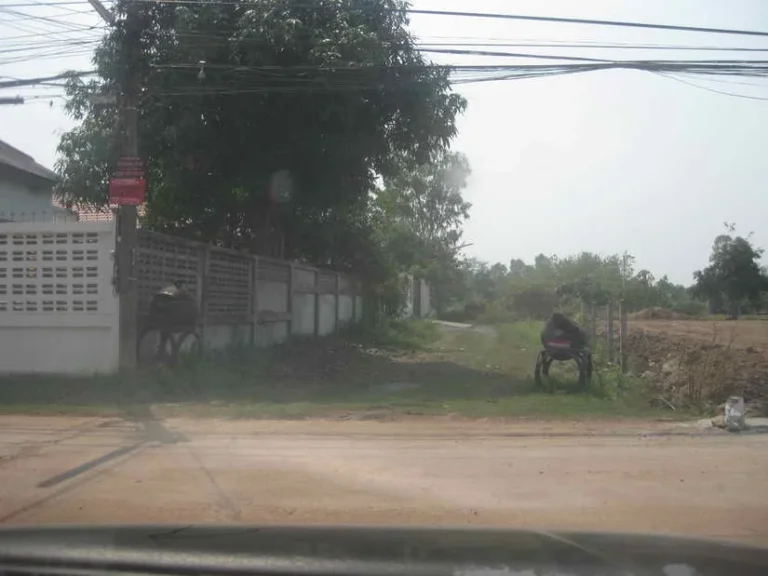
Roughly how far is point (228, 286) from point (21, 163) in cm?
1300

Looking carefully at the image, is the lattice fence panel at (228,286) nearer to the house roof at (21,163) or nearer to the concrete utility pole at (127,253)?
the concrete utility pole at (127,253)

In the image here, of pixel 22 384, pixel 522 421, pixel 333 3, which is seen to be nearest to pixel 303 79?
pixel 333 3

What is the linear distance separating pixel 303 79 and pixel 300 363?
6321 mm

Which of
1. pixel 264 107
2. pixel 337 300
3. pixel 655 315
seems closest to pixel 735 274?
pixel 655 315

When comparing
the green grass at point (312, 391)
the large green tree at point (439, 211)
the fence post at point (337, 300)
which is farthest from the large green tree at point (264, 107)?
the large green tree at point (439, 211)

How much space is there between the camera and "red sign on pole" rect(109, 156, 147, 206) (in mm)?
12883

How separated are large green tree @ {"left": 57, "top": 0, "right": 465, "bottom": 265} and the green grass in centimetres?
444

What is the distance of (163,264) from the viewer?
1474 centimetres

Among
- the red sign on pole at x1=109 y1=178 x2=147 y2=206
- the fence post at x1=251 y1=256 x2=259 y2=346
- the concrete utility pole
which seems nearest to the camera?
the red sign on pole at x1=109 y1=178 x2=147 y2=206

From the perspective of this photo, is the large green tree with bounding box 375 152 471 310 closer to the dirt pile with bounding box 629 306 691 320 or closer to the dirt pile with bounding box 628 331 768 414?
the dirt pile with bounding box 629 306 691 320

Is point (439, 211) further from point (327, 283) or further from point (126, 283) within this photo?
point (126, 283)

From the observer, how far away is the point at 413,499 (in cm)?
641

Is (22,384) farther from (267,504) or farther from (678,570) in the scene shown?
(678,570)

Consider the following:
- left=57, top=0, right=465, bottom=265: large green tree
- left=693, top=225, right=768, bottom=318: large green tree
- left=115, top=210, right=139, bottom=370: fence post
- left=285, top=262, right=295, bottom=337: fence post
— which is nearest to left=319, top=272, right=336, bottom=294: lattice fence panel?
left=285, top=262, right=295, bottom=337: fence post
